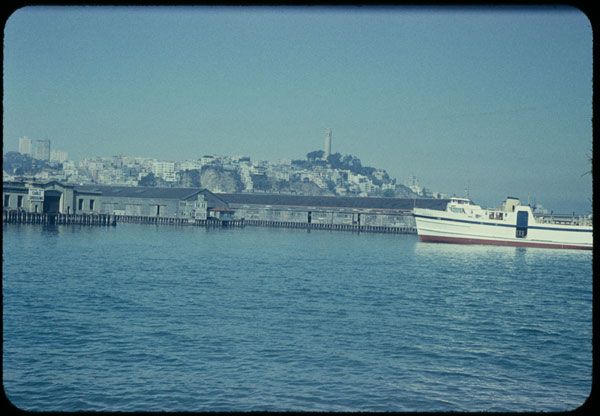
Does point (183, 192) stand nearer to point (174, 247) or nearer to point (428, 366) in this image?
point (174, 247)

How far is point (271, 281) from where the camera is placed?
15109mm

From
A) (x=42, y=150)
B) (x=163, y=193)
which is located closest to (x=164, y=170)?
(x=42, y=150)

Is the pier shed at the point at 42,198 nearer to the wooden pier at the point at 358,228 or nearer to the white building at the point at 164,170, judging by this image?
the wooden pier at the point at 358,228

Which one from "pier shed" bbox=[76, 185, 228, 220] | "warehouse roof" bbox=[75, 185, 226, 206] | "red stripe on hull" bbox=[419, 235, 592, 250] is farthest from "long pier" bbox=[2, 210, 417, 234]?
"red stripe on hull" bbox=[419, 235, 592, 250]

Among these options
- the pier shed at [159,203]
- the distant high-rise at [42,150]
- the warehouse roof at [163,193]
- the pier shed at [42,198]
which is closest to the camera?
the pier shed at [42,198]

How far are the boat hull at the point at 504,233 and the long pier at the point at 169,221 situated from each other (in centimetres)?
1527

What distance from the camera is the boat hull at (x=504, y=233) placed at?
99.6ft

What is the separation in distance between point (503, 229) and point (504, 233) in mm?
242

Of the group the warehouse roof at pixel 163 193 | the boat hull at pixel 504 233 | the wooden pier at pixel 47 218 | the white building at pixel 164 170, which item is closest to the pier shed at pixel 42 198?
the wooden pier at pixel 47 218

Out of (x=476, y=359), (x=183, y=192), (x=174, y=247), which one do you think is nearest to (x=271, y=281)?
(x=476, y=359)

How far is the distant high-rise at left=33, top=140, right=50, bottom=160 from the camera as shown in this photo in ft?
366

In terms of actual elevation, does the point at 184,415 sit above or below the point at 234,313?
above

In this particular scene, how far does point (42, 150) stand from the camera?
11519cm

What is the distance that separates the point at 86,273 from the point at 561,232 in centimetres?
2433
